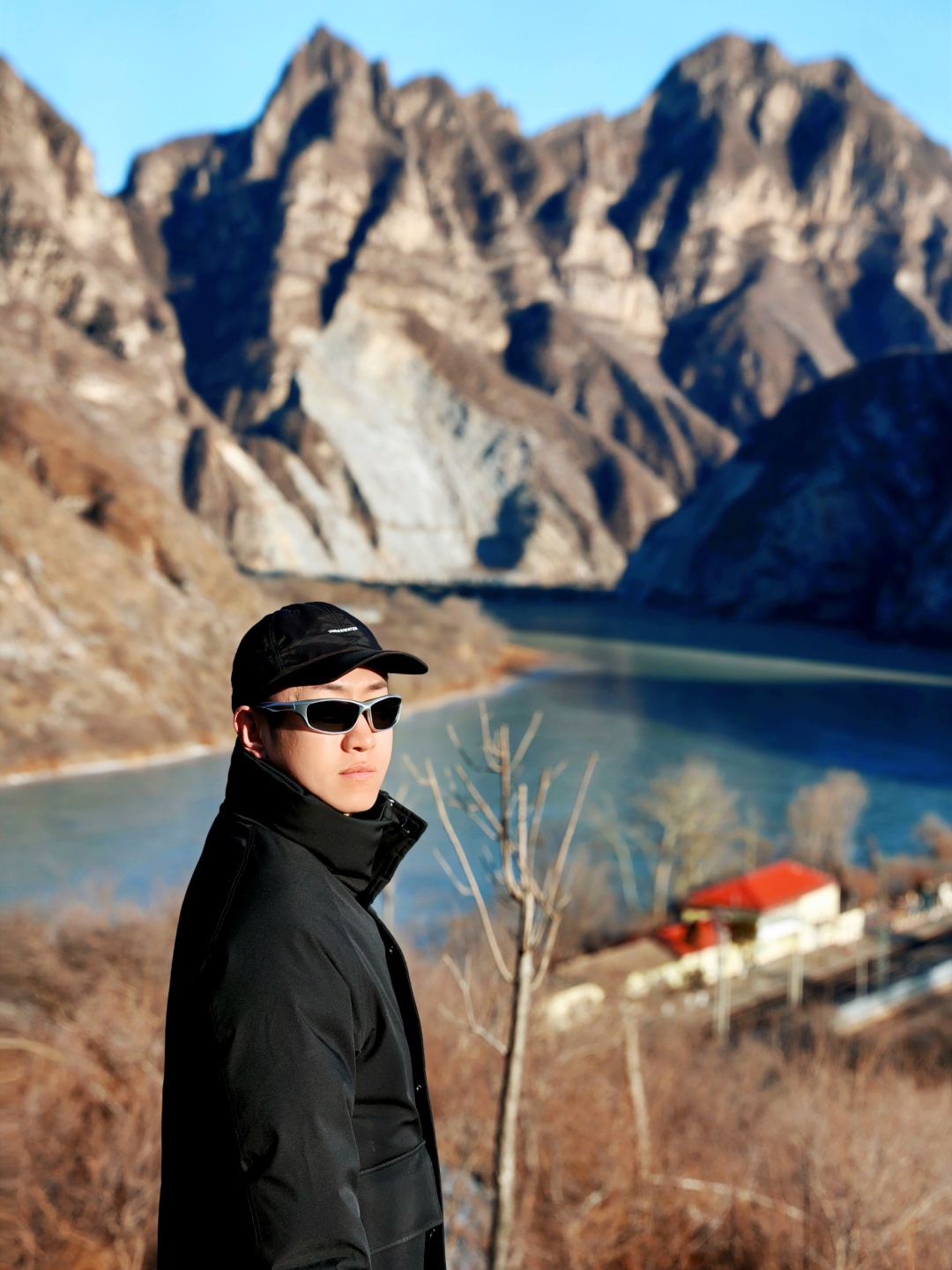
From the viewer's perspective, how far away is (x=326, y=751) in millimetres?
2010

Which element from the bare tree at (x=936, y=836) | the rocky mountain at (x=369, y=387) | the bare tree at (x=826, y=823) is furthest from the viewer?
the rocky mountain at (x=369, y=387)

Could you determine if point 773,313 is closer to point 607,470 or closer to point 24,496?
point 607,470

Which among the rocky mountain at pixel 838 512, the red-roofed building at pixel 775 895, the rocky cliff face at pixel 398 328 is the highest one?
the rocky cliff face at pixel 398 328

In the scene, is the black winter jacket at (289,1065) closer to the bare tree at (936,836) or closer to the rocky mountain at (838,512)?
the bare tree at (936,836)

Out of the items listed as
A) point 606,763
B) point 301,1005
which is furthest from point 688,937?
point 301,1005

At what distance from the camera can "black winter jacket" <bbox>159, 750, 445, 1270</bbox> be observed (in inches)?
63.0

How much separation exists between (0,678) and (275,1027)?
43531 mm

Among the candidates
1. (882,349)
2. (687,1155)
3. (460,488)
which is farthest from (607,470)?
(687,1155)

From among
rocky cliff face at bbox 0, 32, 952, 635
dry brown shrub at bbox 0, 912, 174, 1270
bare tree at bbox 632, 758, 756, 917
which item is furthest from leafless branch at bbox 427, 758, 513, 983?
rocky cliff face at bbox 0, 32, 952, 635

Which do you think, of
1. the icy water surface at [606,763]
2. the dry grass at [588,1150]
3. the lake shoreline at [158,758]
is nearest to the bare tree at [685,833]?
the icy water surface at [606,763]

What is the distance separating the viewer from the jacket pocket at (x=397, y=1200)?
1818mm

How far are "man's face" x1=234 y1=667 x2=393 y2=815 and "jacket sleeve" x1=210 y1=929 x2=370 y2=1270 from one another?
374 mm

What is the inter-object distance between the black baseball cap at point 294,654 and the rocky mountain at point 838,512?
97771 millimetres

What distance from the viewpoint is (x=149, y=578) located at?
166 feet
